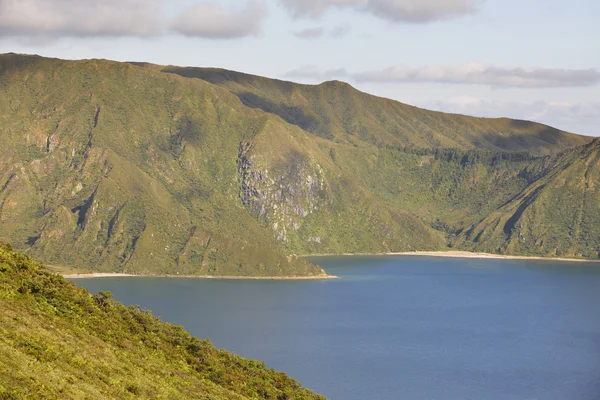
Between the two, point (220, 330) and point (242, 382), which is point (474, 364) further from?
point (242, 382)

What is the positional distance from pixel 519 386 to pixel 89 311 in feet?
303

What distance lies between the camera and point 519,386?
151 meters

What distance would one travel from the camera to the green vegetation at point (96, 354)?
4775 cm

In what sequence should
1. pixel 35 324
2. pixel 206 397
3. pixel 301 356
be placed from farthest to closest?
pixel 301 356 → pixel 206 397 → pixel 35 324

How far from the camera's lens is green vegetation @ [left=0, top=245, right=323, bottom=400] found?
47.8 m

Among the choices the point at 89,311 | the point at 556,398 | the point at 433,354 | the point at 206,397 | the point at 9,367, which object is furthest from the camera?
the point at 433,354

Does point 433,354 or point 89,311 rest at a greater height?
point 89,311

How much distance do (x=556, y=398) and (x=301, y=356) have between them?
4409cm

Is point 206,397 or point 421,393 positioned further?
point 421,393

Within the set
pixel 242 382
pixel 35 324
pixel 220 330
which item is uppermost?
pixel 35 324

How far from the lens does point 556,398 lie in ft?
465

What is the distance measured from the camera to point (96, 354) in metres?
61.0

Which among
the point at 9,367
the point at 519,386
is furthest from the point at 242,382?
the point at 519,386

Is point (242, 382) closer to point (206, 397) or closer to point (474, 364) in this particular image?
point (206, 397)
